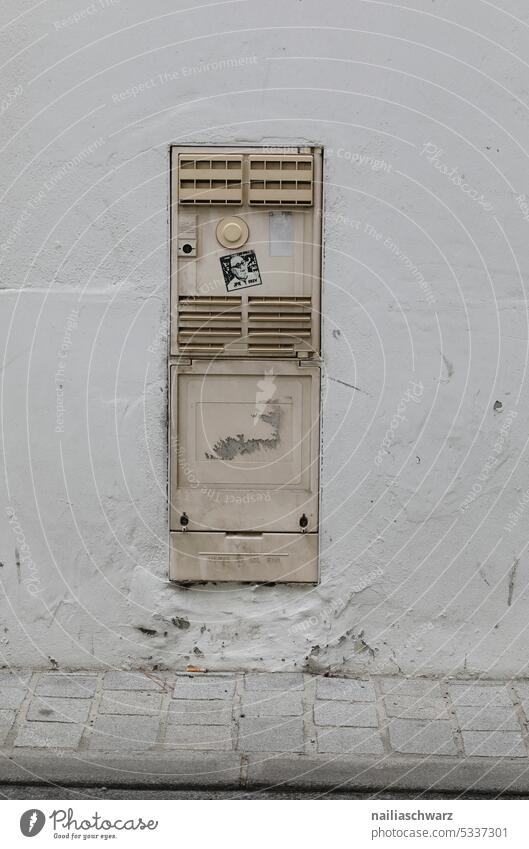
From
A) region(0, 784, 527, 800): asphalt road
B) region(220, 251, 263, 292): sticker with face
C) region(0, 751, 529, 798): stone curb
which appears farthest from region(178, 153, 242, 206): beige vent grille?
region(0, 784, 527, 800): asphalt road

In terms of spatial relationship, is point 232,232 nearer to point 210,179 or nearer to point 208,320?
point 210,179

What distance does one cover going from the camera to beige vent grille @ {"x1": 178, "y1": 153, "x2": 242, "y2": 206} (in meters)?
4.19

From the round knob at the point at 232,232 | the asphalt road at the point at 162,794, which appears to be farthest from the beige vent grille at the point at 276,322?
the asphalt road at the point at 162,794

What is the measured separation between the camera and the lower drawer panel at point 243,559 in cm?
438

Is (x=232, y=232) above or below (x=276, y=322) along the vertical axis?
above

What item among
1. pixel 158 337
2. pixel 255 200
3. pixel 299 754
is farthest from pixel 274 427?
pixel 299 754

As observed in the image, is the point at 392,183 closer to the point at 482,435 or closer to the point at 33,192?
the point at 482,435

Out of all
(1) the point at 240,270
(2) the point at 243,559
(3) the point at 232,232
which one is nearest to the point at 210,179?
(3) the point at 232,232

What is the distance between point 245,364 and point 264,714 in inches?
54.0

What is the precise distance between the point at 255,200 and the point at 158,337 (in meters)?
0.67

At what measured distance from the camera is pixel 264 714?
161 inches

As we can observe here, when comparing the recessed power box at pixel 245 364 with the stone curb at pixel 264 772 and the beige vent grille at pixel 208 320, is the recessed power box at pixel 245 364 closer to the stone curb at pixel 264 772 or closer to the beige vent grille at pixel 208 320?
the beige vent grille at pixel 208 320

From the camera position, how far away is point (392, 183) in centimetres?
422

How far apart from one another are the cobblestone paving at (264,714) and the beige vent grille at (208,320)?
54.6 inches
